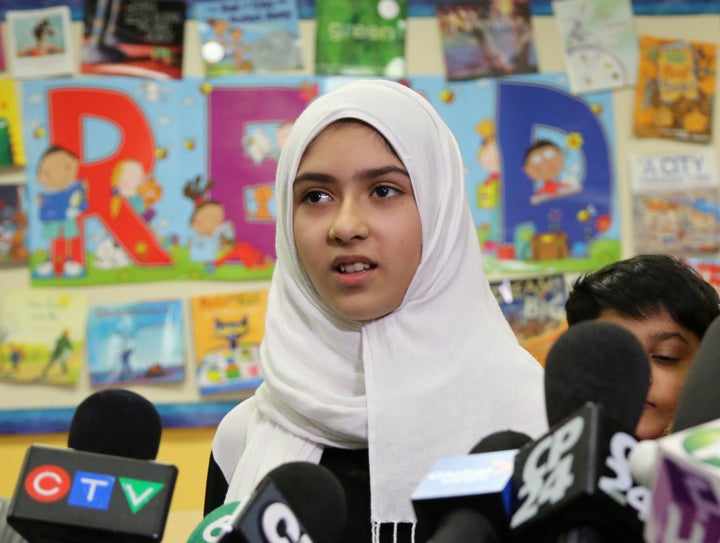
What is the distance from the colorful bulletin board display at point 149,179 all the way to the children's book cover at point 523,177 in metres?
0.41

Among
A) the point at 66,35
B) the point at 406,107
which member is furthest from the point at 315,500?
the point at 66,35

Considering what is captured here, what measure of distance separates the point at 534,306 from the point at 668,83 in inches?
25.0

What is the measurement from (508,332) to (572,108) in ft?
4.70

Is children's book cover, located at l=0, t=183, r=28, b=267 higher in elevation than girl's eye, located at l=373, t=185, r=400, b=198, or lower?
lower

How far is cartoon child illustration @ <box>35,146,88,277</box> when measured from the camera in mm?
2307

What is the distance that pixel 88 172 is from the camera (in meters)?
2.32

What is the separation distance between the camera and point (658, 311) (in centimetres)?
129

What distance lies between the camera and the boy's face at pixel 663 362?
1.24 meters

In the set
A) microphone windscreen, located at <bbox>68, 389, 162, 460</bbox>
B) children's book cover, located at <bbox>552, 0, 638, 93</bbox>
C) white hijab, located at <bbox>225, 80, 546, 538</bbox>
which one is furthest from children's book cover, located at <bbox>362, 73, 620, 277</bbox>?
microphone windscreen, located at <bbox>68, 389, 162, 460</bbox>

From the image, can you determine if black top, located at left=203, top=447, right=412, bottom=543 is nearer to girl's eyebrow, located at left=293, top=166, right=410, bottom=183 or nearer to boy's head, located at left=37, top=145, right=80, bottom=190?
girl's eyebrow, located at left=293, top=166, right=410, bottom=183

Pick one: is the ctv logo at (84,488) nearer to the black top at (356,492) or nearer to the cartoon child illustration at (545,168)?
the black top at (356,492)

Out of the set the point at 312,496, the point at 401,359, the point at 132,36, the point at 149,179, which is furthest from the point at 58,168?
the point at 312,496

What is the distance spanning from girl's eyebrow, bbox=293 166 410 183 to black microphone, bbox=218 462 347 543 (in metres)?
0.50

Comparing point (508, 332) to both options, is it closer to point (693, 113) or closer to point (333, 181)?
point (333, 181)
